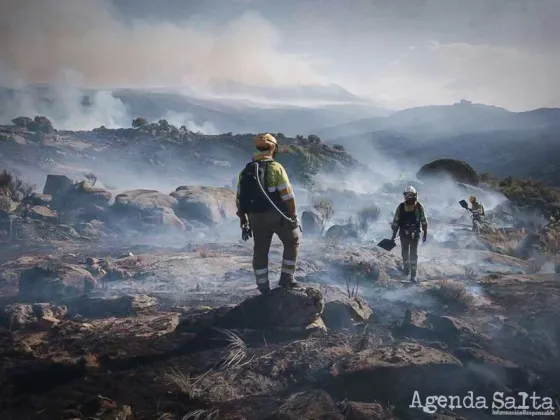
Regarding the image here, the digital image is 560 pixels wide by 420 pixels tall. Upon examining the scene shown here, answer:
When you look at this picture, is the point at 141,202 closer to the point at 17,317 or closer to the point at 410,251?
the point at 17,317

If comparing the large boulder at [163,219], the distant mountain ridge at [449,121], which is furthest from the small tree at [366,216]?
the distant mountain ridge at [449,121]

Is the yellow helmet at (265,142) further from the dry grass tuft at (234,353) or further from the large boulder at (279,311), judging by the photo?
the dry grass tuft at (234,353)

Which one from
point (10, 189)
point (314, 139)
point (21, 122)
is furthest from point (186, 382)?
point (314, 139)

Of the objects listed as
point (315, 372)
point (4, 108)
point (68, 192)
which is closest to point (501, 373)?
point (315, 372)

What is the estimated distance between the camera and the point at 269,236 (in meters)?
4.73

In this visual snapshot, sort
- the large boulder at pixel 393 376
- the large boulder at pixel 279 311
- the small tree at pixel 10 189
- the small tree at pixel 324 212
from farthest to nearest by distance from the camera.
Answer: the small tree at pixel 324 212 < the small tree at pixel 10 189 < the large boulder at pixel 279 311 < the large boulder at pixel 393 376

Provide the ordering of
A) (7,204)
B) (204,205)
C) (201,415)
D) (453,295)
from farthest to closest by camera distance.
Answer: (204,205) → (7,204) → (453,295) → (201,415)

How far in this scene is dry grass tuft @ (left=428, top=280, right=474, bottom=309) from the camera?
5.79 metres

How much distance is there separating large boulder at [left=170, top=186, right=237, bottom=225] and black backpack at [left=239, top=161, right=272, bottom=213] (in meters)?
8.69

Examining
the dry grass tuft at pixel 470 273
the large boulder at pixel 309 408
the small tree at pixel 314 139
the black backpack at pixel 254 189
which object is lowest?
the large boulder at pixel 309 408

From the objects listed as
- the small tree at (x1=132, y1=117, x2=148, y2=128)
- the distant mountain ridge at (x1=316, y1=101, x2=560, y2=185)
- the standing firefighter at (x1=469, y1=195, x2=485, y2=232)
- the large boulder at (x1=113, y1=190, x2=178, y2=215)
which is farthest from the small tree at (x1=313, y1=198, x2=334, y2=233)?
the small tree at (x1=132, y1=117, x2=148, y2=128)

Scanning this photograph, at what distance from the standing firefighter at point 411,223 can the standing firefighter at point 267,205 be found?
288cm

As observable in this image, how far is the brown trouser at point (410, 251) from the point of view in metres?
7.09

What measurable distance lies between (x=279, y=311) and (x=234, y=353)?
71 centimetres
